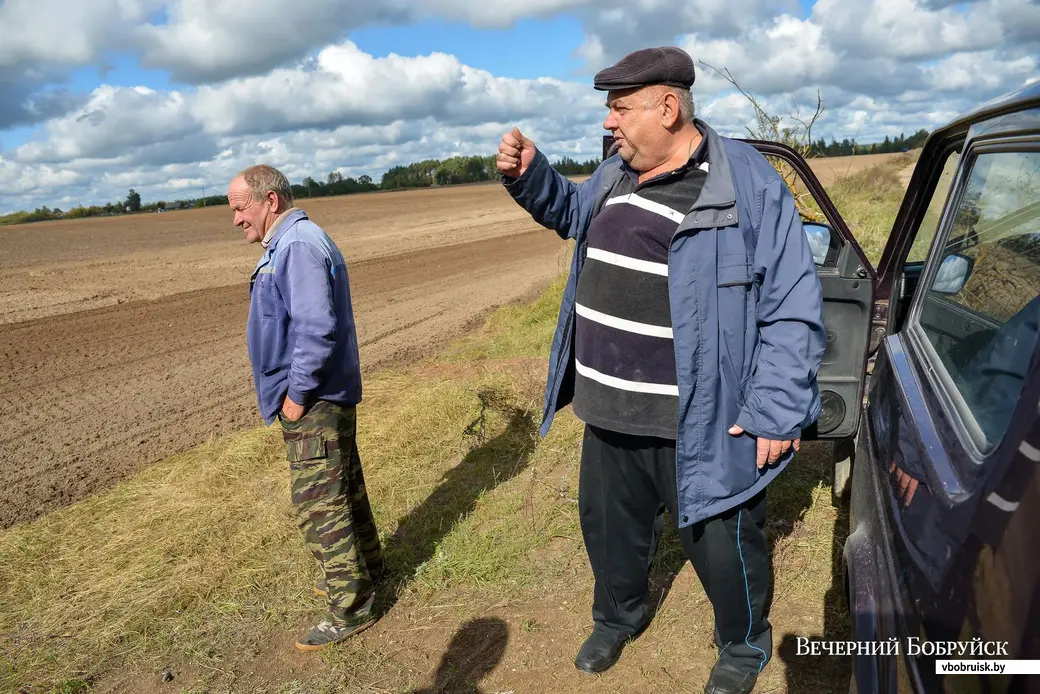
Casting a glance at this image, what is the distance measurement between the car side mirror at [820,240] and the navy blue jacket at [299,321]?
2.23 meters

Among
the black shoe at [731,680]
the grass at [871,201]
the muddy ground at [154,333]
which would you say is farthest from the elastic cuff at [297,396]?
the grass at [871,201]

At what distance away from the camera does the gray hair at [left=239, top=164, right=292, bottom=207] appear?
3.20 m

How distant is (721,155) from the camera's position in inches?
93.8

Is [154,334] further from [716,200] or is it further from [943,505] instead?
[943,505]

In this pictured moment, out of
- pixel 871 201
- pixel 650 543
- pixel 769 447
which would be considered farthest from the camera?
pixel 871 201

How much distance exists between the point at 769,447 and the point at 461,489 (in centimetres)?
268

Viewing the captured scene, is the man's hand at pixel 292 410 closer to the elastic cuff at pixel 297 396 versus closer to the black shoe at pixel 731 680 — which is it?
the elastic cuff at pixel 297 396

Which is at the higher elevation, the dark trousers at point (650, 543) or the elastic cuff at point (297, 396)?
the elastic cuff at point (297, 396)

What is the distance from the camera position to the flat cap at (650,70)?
2.35m

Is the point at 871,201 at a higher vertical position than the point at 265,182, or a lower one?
lower

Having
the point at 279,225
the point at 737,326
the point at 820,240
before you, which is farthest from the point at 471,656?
the point at 820,240

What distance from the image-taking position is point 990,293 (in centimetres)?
196

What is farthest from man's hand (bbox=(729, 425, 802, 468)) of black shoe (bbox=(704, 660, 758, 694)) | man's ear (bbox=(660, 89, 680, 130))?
man's ear (bbox=(660, 89, 680, 130))

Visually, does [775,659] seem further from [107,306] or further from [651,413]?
[107,306]
